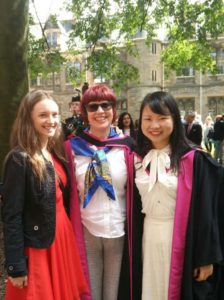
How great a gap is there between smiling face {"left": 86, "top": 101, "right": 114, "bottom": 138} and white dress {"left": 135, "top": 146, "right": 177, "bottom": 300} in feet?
1.24

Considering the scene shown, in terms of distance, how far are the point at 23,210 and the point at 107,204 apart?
24.2 inches

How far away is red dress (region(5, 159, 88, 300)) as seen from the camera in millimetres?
2404

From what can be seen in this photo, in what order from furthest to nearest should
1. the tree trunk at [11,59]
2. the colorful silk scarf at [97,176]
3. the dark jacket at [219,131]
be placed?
the dark jacket at [219,131], the tree trunk at [11,59], the colorful silk scarf at [97,176]

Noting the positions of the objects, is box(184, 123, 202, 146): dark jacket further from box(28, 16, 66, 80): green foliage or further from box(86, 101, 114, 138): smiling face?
box(86, 101, 114, 138): smiling face

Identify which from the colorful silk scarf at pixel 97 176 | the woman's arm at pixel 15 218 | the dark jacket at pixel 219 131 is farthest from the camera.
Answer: the dark jacket at pixel 219 131

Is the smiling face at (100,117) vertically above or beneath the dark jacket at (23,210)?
above

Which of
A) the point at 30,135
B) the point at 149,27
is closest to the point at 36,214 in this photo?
the point at 30,135

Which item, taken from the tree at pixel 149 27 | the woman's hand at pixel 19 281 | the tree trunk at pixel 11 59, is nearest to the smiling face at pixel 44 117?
the woman's hand at pixel 19 281

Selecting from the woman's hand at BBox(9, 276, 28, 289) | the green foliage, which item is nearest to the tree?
the green foliage

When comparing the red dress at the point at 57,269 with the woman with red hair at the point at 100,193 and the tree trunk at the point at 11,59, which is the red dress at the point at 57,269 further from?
the tree trunk at the point at 11,59

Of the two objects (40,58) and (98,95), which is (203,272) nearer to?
(98,95)

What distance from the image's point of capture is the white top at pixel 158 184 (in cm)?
260

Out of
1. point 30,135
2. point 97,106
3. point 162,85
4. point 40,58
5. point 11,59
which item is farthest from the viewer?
point 162,85

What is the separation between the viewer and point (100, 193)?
2768 mm
